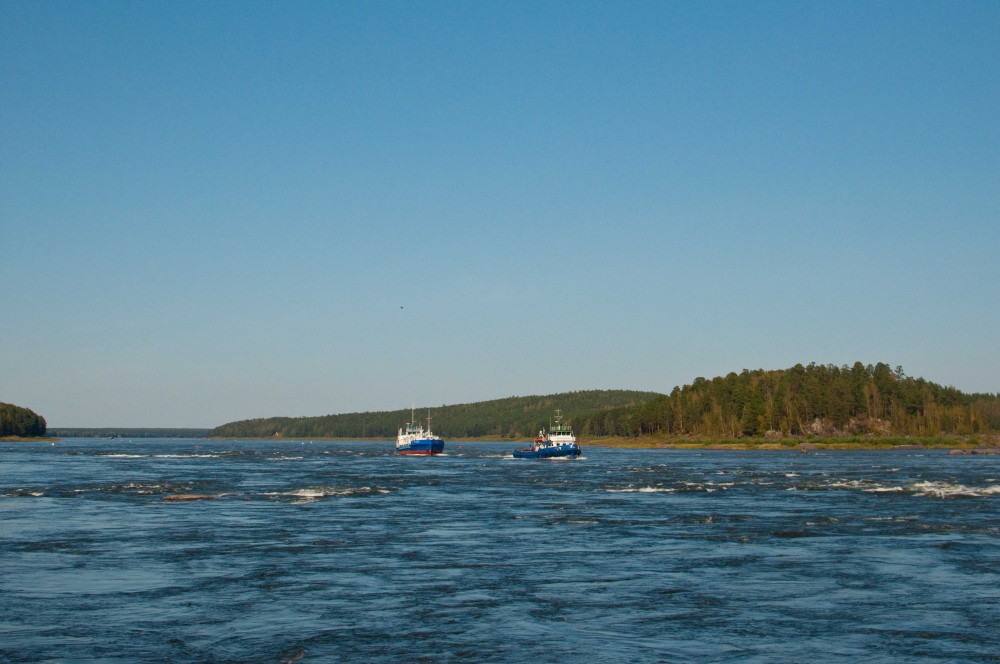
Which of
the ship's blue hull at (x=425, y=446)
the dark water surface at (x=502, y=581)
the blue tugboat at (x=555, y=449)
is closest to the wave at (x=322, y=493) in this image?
the dark water surface at (x=502, y=581)

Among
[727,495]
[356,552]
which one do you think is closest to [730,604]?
[356,552]

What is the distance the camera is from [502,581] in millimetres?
27750

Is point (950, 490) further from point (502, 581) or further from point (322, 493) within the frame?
point (502, 581)

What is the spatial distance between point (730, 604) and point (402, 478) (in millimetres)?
67768

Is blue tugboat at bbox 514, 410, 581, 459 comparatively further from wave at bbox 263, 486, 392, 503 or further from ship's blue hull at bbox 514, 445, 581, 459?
wave at bbox 263, 486, 392, 503

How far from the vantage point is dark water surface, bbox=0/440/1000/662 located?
19.8 meters

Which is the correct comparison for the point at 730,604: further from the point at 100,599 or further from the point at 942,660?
the point at 100,599

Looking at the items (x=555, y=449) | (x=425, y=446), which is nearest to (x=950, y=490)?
(x=555, y=449)

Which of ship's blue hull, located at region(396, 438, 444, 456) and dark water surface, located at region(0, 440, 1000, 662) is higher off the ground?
ship's blue hull, located at region(396, 438, 444, 456)

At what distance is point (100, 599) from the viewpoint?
978 inches

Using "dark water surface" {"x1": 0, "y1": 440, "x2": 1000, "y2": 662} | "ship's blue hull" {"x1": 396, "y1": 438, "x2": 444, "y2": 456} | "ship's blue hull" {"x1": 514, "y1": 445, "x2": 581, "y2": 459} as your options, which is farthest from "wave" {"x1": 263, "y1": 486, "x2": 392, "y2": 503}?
"ship's blue hull" {"x1": 396, "y1": 438, "x2": 444, "y2": 456}

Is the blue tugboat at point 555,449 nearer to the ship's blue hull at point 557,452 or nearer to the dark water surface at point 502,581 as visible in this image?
the ship's blue hull at point 557,452

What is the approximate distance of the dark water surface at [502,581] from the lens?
1981cm

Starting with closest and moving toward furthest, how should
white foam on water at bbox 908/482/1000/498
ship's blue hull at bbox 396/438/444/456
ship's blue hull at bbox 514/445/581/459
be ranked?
1. white foam on water at bbox 908/482/1000/498
2. ship's blue hull at bbox 514/445/581/459
3. ship's blue hull at bbox 396/438/444/456
